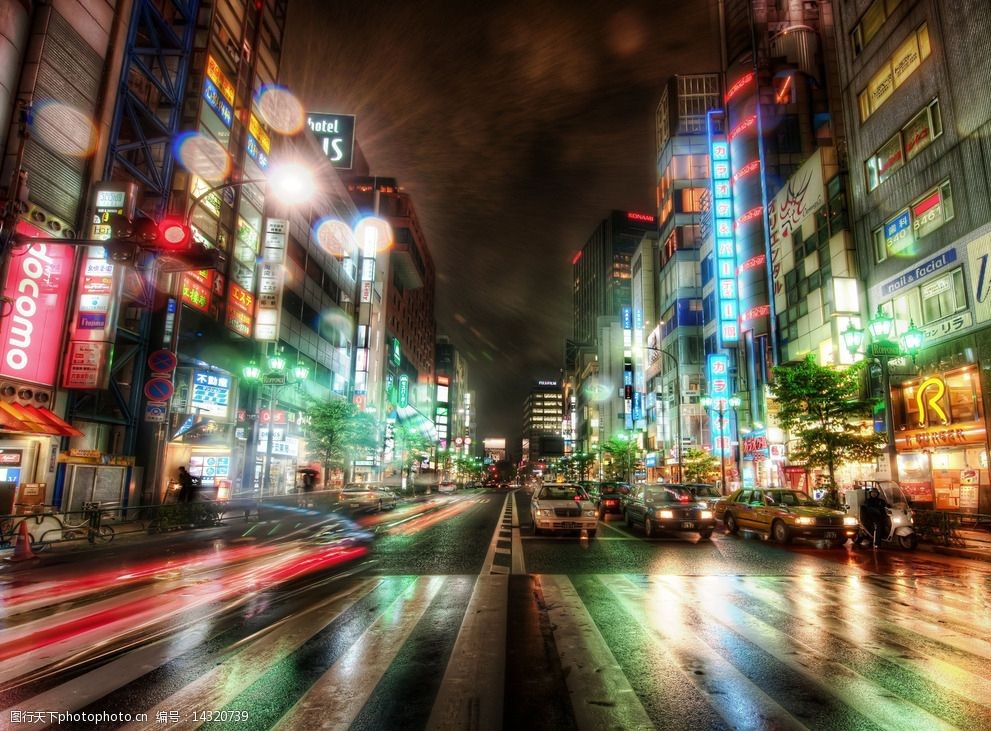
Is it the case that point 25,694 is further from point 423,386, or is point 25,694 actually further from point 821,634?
point 423,386

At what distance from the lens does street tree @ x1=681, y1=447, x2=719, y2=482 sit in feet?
Result: 154

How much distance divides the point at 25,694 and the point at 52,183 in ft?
66.6

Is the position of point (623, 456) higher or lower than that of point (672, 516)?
higher

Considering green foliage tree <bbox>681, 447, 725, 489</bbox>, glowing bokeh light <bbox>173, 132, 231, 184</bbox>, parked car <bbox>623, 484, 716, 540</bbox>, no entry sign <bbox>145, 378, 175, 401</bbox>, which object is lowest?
parked car <bbox>623, 484, 716, 540</bbox>

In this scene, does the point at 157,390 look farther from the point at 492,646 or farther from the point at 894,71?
the point at 894,71

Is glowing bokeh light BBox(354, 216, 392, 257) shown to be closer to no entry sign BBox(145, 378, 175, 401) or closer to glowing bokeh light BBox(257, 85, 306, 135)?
glowing bokeh light BBox(257, 85, 306, 135)

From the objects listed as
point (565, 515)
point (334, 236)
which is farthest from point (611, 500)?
point (334, 236)

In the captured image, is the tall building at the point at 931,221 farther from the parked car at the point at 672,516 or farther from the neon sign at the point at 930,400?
the parked car at the point at 672,516

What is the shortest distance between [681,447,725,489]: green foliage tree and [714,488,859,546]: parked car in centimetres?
2860

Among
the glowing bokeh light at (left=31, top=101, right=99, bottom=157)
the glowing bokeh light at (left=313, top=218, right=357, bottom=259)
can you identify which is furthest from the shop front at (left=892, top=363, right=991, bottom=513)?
the glowing bokeh light at (left=313, top=218, right=357, bottom=259)

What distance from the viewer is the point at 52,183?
747 inches

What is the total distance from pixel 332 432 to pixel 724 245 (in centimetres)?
3360

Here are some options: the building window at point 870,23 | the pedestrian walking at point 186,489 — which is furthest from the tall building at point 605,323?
the pedestrian walking at point 186,489

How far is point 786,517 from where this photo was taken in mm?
16016
